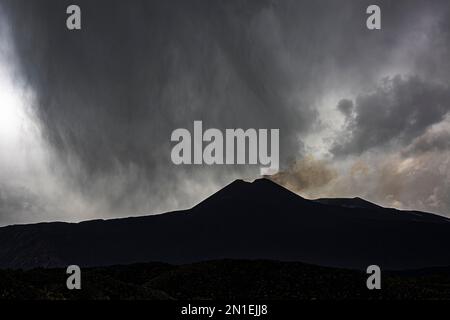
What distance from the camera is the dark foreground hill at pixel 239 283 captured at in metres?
37.8

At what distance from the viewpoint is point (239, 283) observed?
4869 cm

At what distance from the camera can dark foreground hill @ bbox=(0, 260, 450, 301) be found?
37781 mm
